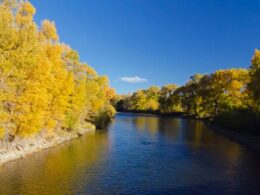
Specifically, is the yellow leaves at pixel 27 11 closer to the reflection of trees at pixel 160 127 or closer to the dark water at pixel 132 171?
the dark water at pixel 132 171

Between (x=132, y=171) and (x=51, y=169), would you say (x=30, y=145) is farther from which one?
(x=132, y=171)

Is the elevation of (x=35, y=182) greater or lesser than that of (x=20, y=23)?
lesser

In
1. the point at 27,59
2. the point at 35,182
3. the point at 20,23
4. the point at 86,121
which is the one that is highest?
the point at 20,23

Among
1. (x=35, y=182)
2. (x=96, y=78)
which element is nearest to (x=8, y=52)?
(x=35, y=182)

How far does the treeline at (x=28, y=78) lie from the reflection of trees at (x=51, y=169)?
3258mm

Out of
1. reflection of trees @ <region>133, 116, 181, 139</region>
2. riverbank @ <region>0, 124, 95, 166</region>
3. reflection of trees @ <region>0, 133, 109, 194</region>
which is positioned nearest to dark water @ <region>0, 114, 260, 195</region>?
reflection of trees @ <region>0, 133, 109, 194</region>

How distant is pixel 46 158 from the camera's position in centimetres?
2888

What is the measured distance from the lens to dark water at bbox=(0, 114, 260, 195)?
64.6 ft

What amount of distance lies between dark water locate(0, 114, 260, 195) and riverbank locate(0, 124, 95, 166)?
1.16m

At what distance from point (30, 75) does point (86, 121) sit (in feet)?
112

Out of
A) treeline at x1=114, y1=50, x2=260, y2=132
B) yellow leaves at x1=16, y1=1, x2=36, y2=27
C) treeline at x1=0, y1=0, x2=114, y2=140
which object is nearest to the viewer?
treeline at x1=0, y1=0, x2=114, y2=140

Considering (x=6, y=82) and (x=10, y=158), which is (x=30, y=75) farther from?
(x=10, y=158)

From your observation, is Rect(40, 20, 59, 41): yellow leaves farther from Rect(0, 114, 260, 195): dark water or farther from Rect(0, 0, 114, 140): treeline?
Rect(0, 114, 260, 195): dark water

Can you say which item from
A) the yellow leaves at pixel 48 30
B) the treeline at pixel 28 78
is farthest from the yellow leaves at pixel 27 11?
the yellow leaves at pixel 48 30
